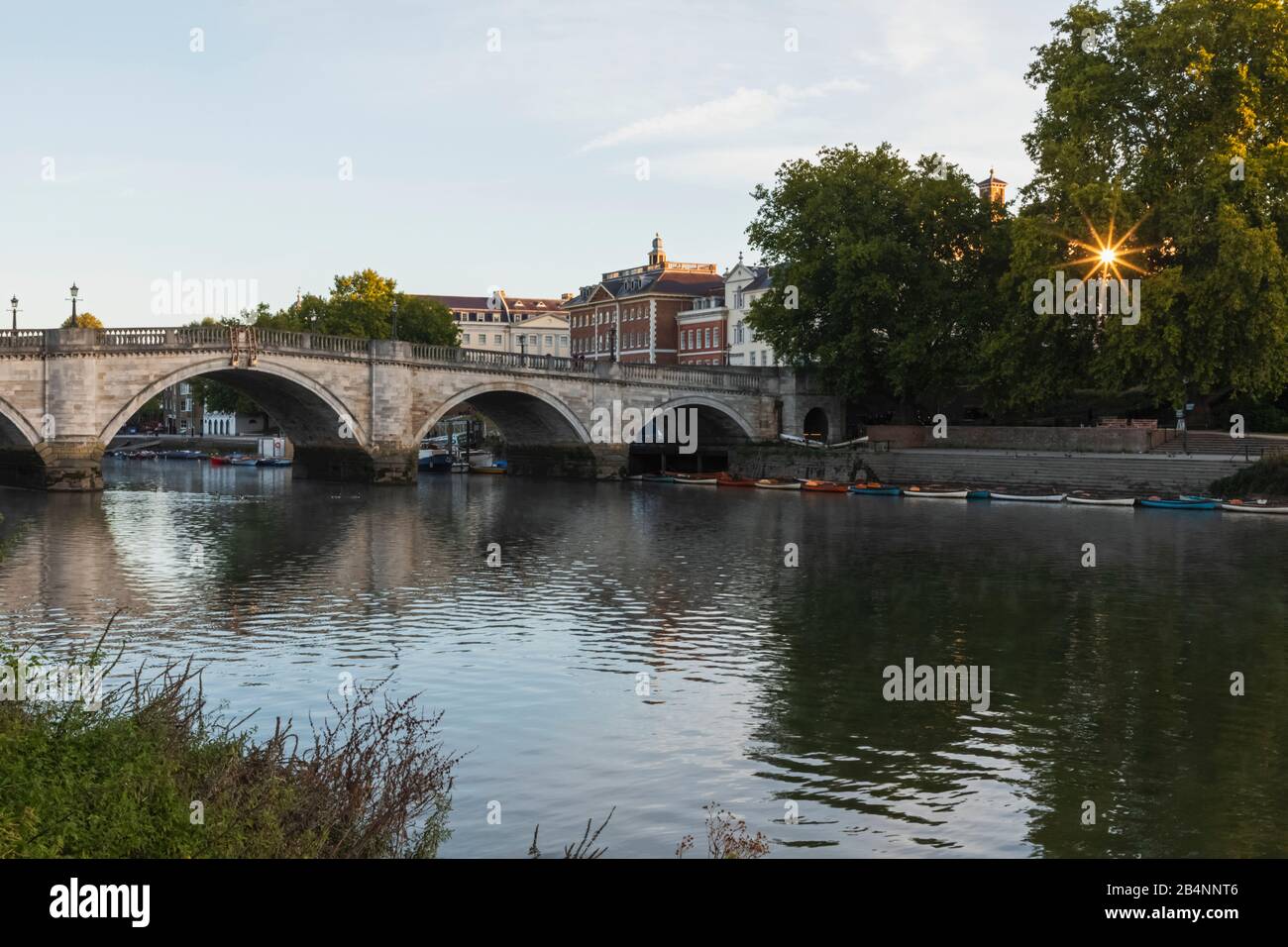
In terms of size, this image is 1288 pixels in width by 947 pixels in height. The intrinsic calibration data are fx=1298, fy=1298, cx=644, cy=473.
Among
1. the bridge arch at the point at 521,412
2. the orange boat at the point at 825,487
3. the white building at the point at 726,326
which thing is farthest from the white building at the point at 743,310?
the orange boat at the point at 825,487

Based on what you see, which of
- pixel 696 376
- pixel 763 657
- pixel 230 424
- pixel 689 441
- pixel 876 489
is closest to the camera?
pixel 763 657

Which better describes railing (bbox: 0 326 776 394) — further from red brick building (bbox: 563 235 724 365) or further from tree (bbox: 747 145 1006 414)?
red brick building (bbox: 563 235 724 365)

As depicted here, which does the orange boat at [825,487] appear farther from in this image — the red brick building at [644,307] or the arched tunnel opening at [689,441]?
the red brick building at [644,307]

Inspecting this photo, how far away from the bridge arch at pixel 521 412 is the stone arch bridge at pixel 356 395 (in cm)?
9

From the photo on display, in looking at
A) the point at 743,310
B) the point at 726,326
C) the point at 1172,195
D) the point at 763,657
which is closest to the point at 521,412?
the point at 1172,195

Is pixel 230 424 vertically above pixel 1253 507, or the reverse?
pixel 230 424

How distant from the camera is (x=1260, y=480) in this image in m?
46.4

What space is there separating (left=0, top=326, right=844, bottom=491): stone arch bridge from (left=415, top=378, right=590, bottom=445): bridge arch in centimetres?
9

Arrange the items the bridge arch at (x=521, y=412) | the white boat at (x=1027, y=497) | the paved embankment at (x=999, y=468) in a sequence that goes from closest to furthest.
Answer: the paved embankment at (x=999, y=468) < the white boat at (x=1027, y=497) < the bridge arch at (x=521, y=412)

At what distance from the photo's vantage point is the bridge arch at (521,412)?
6066 cm

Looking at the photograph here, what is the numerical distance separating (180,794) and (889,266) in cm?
5370

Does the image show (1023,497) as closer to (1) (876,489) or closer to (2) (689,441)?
(1) (876,489)

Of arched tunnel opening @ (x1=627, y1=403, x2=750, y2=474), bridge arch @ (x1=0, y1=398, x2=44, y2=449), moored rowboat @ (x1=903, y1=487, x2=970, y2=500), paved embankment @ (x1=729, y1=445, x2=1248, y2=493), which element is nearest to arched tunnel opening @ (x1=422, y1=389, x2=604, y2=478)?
arched tunnel opening @ (x1=627, y1=403, x2=750, y2=474)

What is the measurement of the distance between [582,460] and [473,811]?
184 ft
